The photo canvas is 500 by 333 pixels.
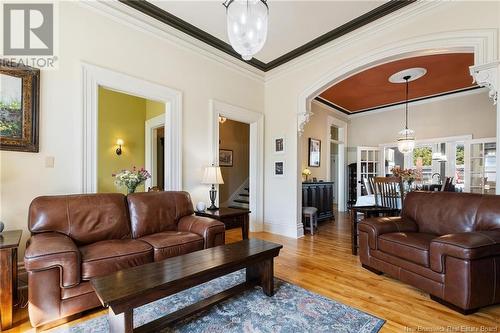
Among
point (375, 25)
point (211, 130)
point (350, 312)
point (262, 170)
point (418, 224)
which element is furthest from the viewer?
point (262, 170)

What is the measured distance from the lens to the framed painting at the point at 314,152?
6.17 meters

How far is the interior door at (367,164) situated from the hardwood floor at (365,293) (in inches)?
138

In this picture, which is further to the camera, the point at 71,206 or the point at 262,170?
Answer: the point at 262,170

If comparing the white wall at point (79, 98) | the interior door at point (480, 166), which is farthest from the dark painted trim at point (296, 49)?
the interior door at point (480, 166)

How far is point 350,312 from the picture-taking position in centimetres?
198

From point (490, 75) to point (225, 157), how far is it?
16.7 ft

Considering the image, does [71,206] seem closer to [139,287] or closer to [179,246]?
[179,246]

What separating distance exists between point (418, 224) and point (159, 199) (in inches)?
127

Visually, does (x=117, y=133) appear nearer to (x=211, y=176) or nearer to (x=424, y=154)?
(x=211, y=176)

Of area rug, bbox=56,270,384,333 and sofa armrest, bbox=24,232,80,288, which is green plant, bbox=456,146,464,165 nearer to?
area rug, bbox=56,270,384,333

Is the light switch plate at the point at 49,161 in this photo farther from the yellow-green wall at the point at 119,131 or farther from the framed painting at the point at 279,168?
the framed painting at the point at 279,168

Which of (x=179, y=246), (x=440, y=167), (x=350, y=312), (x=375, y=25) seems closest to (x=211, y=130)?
(x=179, y=246)

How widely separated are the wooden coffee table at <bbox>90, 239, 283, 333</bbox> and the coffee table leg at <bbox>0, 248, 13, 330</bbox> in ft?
2.66

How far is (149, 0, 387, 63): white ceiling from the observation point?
306 cm
